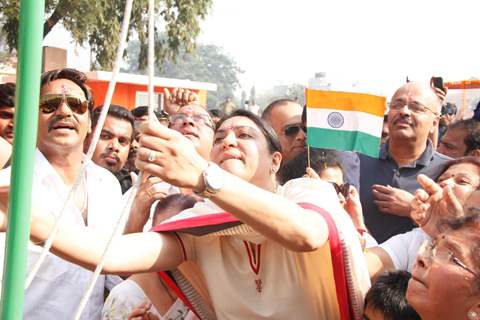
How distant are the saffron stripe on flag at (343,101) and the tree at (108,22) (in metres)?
6.99

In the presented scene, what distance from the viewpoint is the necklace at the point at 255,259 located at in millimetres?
1947

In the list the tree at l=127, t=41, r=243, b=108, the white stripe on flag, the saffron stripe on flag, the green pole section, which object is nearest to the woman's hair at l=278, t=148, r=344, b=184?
the white stripe on flag

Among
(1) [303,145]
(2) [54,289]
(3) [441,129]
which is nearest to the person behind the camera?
(2) [54,289]

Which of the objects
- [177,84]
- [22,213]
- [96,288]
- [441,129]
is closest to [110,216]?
[96,288]

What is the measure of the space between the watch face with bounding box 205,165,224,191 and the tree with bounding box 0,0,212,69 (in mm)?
8968

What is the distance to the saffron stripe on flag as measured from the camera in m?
3.53

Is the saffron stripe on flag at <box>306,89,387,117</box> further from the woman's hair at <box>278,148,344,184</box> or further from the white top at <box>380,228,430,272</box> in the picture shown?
the white top at <box>380,228,430,272</box>

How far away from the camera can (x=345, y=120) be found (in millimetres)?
3598

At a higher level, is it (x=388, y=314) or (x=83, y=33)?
(x=83, y=33)

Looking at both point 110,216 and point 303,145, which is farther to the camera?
point 303,145

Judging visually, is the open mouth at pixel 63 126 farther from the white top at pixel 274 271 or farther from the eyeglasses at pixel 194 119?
the white top at pixel 274 271

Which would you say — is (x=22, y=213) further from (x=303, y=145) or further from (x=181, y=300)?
(x=303, y=145)

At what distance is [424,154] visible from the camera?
11.6ft

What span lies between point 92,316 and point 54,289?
21cm
